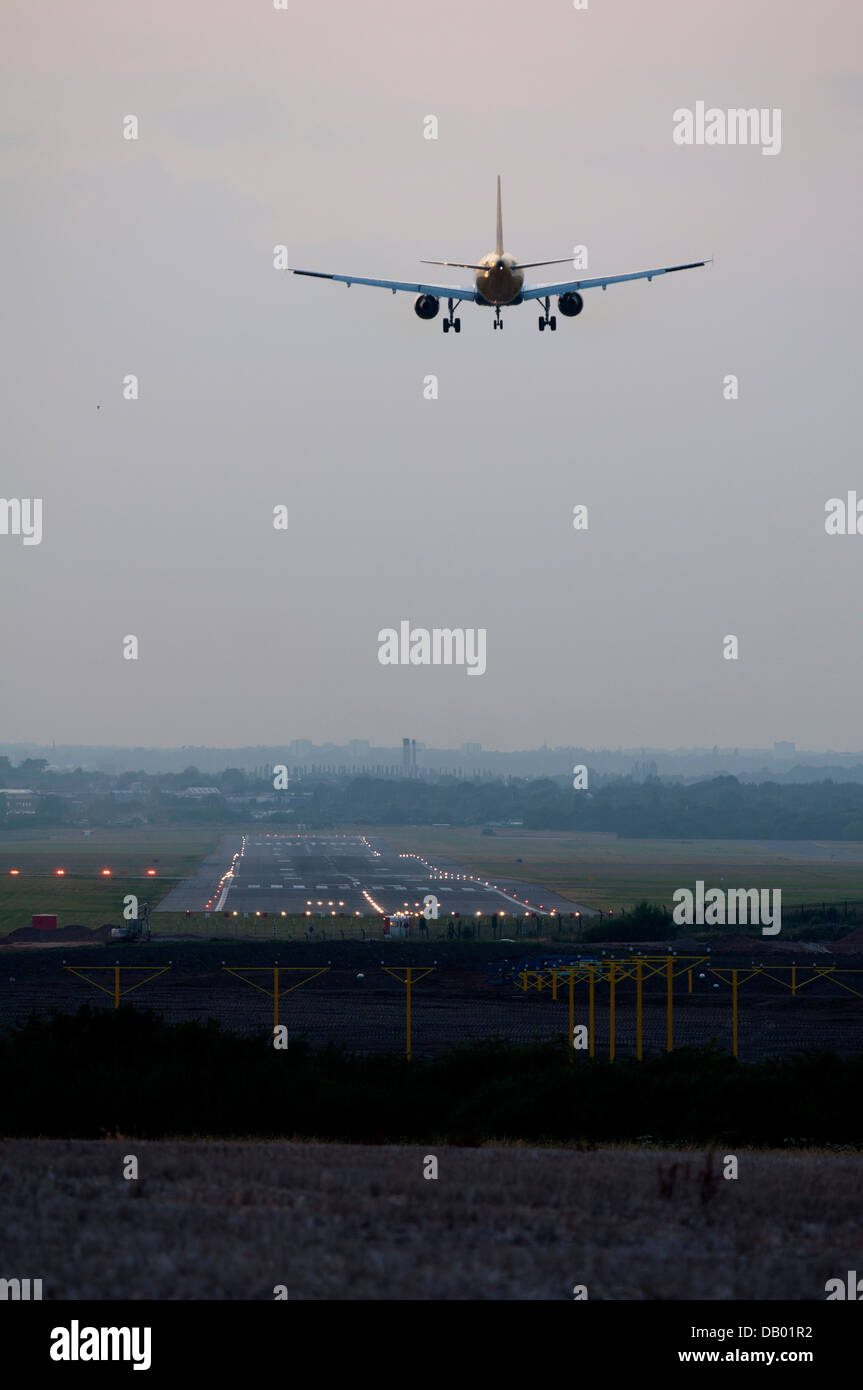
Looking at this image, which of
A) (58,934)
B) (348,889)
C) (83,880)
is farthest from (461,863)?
(58,934)

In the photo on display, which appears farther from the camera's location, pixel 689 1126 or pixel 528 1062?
pixel 528 1062

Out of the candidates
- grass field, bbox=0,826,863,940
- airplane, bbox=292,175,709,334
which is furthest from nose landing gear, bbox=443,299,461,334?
grass field, bbox=0,826,863,940

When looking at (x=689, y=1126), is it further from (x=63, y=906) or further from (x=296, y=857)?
(x=296, y=857)

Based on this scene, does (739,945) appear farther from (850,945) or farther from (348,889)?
(348,889)

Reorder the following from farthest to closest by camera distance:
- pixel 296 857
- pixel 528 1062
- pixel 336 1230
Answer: pixel 296 857
pixel 528 1062
pixel 336 1230

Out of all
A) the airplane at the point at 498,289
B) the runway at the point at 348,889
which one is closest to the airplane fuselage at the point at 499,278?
the airplane at the point at 498,289
